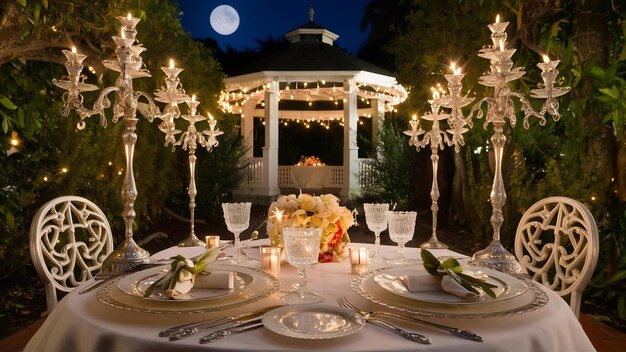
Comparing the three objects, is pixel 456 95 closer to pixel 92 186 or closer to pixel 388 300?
pixel 388 300

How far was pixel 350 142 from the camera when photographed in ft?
35.6

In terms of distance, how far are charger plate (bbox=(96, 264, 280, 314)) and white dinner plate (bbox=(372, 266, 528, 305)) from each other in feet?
1.12

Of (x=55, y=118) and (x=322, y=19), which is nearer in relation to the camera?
(x=55, y=118)

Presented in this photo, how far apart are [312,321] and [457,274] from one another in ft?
1.44

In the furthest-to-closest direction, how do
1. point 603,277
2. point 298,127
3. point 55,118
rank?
point 298,127 → point 55,118 → point 603,277

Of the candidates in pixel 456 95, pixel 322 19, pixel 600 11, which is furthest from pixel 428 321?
pixel 322 19

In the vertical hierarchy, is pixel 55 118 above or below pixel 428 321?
above

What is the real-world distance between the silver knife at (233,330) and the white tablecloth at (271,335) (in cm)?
2

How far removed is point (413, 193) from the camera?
8.37 metres

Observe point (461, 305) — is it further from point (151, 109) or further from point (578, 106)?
point (578, 106)

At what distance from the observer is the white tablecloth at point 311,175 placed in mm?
11828

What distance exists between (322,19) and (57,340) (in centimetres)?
2346

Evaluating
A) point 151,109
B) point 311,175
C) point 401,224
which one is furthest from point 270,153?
point 401,224

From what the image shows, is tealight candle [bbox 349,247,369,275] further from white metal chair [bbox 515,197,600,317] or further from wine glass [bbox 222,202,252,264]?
white metal chair [bbox 515,197,600,317]
